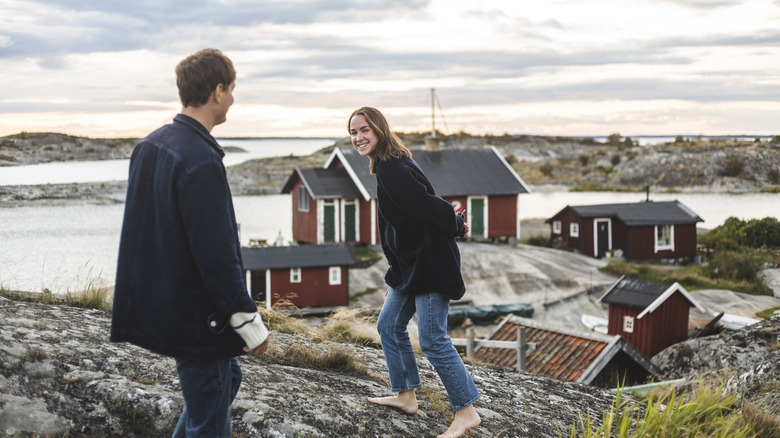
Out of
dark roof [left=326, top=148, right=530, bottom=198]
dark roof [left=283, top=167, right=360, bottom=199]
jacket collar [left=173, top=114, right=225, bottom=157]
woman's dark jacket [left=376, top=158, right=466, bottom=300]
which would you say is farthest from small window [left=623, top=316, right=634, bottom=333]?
jacket collar [left=173, top=114, right=225, bottom=157]

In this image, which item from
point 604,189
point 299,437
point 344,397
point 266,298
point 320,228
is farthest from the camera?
point 604,189

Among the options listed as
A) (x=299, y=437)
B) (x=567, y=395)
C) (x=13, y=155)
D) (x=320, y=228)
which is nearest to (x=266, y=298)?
(x=320, y=228)

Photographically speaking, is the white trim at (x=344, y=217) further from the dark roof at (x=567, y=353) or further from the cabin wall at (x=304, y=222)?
the dark roof at (x=567, y=353)

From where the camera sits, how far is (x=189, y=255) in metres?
2.94

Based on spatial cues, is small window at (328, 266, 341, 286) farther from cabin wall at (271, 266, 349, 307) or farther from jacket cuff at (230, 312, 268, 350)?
jacket cuff at (230, 312, 268, 350)

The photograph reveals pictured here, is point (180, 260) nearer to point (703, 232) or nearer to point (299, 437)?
point (299, 437)

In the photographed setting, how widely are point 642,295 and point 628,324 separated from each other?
93cm

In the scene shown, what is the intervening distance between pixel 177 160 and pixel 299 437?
181cm

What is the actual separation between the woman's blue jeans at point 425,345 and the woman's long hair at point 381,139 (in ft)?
2.79

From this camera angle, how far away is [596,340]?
13047 mm

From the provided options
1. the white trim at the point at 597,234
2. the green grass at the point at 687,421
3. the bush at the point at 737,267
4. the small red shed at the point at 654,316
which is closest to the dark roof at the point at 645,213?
the white trim at the point at 597,234

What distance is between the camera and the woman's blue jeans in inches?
164

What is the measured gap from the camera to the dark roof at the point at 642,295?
19234mm

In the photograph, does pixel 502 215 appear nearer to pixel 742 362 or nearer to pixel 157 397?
pixel 742 362
